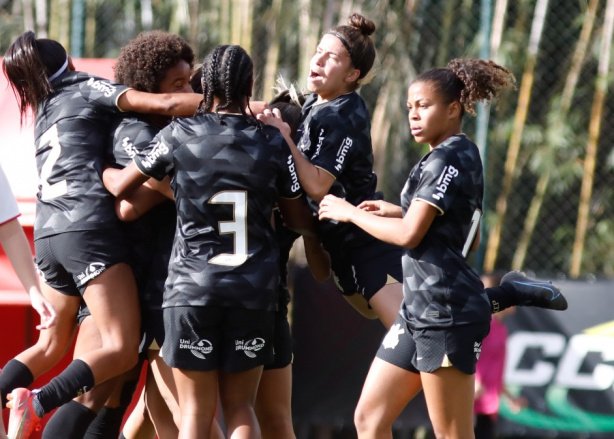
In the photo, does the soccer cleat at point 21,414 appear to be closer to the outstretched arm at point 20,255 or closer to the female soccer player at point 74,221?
the female soccer player at point 74,221

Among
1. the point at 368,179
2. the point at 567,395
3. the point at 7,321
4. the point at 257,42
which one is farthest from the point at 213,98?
the point at 257,42

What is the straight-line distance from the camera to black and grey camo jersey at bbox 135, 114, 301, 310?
335 cm

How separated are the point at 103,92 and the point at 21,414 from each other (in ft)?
4.19

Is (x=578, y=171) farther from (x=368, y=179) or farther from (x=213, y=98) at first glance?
(x=213, y=98)

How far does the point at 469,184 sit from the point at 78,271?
5.11ft

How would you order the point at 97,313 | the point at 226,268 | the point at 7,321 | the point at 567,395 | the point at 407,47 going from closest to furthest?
the point at 226,268
the point at 97,313
the point at 7,321
the point at 567,395
the point at 407,47

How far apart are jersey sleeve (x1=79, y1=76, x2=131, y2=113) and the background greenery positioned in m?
3.54

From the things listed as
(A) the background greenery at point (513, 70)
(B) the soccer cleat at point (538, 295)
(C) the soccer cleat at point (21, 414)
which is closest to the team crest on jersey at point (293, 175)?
(B) the soccer cleat at point (538, 295)

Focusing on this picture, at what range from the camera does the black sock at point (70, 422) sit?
4016 millimetres

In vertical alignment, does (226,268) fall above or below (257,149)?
below

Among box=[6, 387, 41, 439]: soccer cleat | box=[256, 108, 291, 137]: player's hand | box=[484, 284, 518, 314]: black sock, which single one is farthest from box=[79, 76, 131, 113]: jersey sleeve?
box=[484, 284, 518, 314]: black sock

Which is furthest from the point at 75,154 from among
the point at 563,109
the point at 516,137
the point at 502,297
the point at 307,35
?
the point at 563,109

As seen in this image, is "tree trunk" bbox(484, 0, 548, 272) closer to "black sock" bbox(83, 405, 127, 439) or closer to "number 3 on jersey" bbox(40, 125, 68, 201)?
"black sock" bbox(83, 405, 127, 439)

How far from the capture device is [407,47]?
7688 millimetres
